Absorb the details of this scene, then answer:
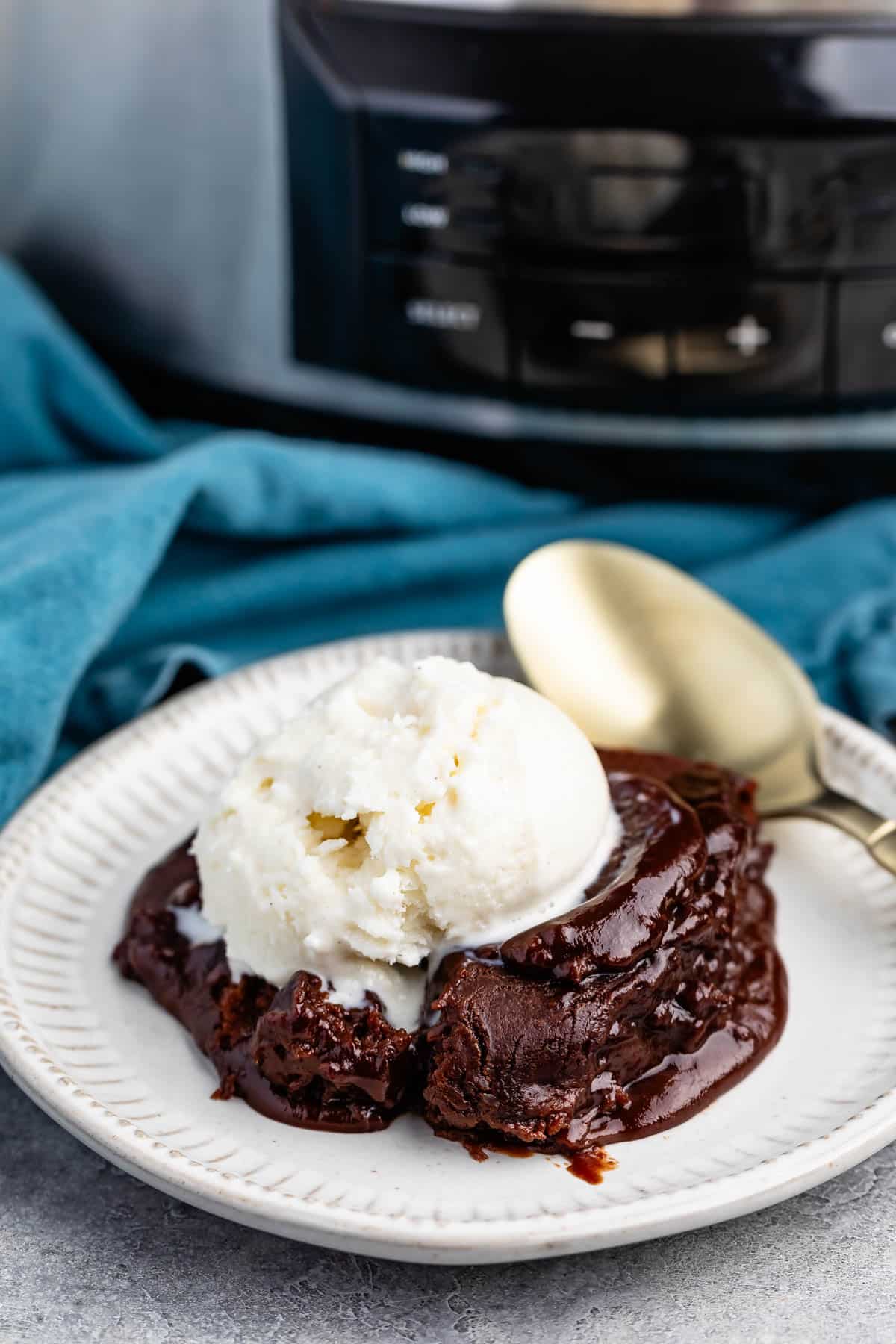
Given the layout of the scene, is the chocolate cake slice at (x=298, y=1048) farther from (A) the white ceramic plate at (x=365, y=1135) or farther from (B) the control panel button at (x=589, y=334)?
(B) the control panel button at (x=589, y=334)

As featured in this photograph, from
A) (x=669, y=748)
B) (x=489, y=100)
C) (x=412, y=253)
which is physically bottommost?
(x=669, y=748)

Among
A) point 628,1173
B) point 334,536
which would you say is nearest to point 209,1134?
point 628,1173

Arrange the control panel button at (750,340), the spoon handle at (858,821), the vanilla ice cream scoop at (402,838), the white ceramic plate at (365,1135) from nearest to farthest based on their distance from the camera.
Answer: the white ceramic plate at (365,1135)
the vanilla ice cream scoop at (402,838)
the spoon handle at (858,821)
the control panel button at (750,340)

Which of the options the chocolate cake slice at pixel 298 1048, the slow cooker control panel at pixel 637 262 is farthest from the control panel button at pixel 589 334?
the chocolate cake slice at pixel 298 1048

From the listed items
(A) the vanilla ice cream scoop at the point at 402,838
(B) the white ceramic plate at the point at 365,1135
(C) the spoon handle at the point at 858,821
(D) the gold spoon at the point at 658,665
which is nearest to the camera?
(B) the white ceramic plate at the point at 365,1135

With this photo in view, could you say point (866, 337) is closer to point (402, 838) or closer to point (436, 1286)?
point (402, 838)

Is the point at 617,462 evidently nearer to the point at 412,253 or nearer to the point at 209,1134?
the point at 412,253

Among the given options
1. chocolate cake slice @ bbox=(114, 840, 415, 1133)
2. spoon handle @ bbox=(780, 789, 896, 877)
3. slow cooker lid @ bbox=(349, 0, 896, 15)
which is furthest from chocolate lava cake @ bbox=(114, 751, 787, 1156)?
slow cooker lid @ bbox=(349, 0, 896, 15)
